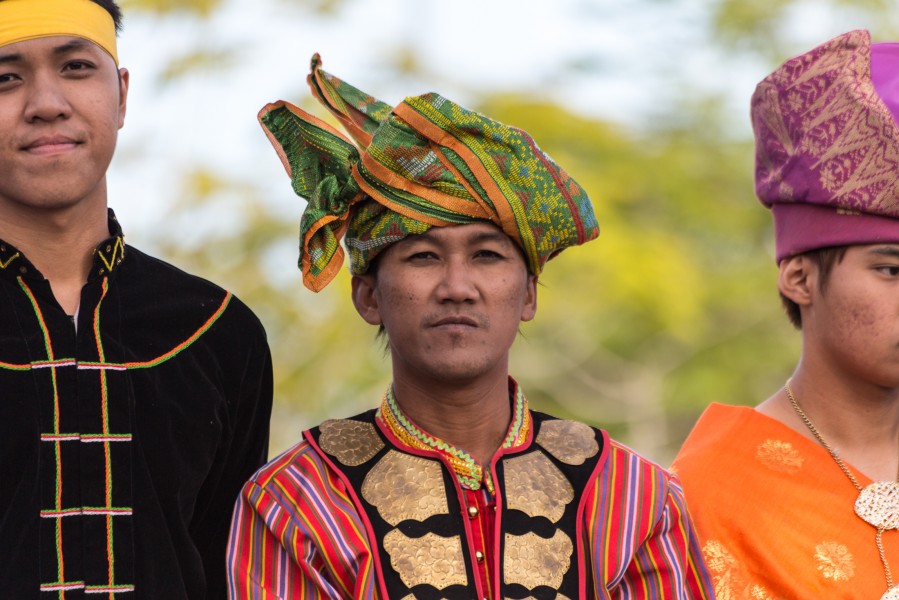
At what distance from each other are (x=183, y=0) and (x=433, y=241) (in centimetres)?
937

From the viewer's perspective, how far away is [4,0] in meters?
3.48

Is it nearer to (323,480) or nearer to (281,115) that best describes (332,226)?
(281,115)

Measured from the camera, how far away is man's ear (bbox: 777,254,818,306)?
12.5ft

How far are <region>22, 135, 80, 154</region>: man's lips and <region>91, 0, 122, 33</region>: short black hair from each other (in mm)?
493

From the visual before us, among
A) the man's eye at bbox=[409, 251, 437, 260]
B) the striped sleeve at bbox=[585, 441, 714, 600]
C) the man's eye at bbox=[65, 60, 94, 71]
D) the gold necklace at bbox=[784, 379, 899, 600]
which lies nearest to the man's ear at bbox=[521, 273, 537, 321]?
the man's eye at bbox=[409, 251, 437, 260]

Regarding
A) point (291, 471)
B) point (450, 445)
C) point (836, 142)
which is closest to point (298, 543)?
point (291, 471)

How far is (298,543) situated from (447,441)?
→ 0.50 meters

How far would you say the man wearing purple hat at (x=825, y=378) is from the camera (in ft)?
11.8

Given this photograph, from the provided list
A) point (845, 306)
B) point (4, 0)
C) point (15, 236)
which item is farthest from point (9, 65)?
point (845, 306)

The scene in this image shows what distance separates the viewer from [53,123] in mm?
→ 3404

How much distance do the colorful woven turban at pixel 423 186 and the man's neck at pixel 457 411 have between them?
1.15 feet

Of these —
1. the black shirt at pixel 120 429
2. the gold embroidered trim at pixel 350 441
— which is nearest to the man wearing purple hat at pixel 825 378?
the gold embroidered trim at pixel 350 441

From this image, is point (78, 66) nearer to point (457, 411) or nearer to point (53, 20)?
point (53, 20)

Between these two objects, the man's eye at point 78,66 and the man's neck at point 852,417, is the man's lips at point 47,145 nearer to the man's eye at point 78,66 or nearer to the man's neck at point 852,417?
the man's eye at point 78,66
